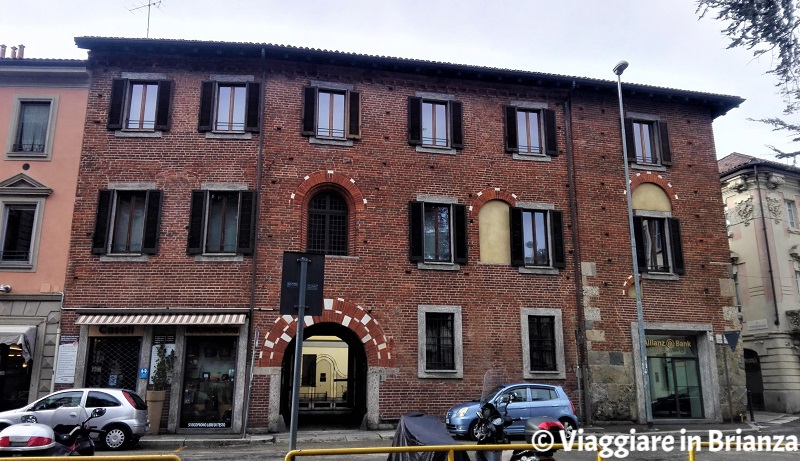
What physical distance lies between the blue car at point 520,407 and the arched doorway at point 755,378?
16458 mm

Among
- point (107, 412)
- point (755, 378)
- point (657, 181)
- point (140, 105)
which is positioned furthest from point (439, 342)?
point (755, 378)

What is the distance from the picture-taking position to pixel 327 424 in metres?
18.4

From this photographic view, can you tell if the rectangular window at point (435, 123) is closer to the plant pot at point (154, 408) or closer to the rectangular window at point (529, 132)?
the rectangular window at point (529, 132)

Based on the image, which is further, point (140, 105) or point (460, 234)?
point (460, 234)

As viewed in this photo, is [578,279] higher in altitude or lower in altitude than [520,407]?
higher

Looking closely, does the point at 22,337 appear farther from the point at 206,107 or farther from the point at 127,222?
the point at 206,107

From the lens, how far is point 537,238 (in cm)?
1969

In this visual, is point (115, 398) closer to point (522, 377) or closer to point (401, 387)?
point (401, 387)

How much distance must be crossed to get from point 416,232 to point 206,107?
758 centimetres

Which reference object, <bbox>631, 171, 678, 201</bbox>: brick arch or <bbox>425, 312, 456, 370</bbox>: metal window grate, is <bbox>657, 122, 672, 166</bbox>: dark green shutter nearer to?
<bbox>631, 171, 678, 201</bbox>: brick arch

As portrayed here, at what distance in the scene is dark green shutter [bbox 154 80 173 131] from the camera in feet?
59.6

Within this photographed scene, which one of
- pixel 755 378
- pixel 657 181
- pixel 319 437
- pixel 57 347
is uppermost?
pixel 657 181

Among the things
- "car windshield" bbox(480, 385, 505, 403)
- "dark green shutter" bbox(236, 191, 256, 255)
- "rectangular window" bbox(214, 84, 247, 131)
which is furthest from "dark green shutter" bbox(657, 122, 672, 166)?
"rectangular window" bbox(214, 84, 247, 131)

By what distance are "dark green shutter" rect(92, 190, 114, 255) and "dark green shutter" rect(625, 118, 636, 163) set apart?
56.0 ft
